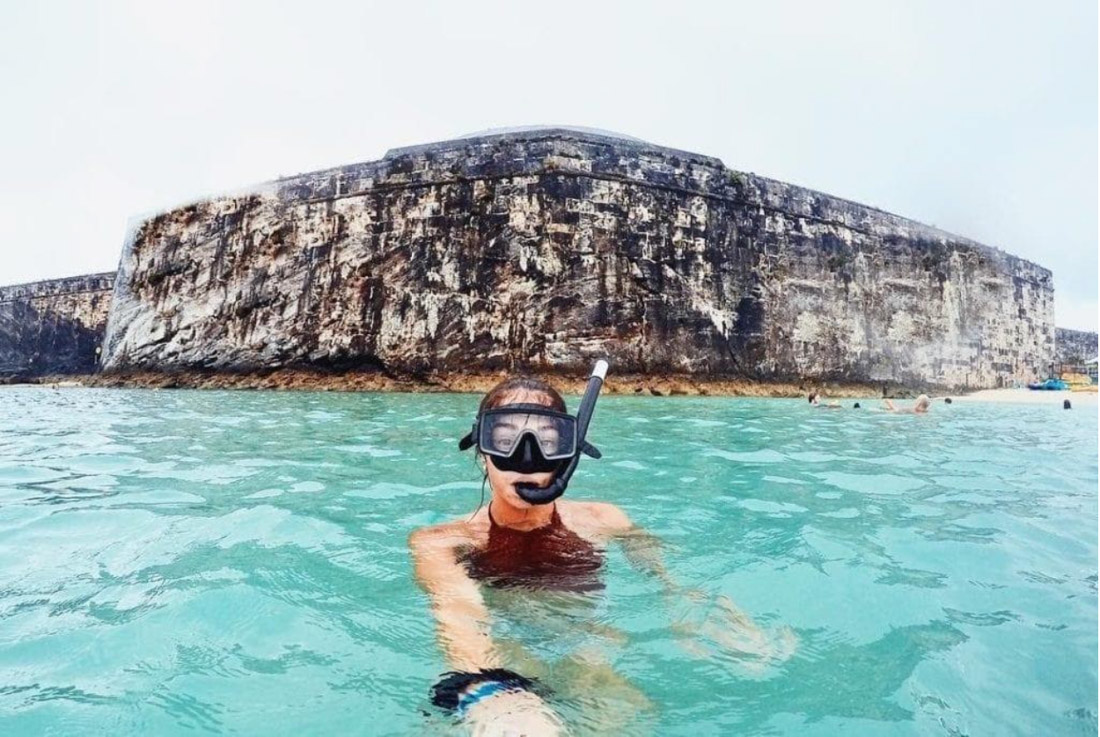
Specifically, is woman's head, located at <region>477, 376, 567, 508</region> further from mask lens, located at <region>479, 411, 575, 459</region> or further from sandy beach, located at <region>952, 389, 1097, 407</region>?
sandy beach, located at <region>952, 389, 1097, 407</region>

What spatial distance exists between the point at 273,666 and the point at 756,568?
7.18 ft

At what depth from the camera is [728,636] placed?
2.19m

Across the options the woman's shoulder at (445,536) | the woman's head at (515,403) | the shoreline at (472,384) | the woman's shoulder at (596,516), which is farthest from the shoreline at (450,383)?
the woman's head at (515,403)

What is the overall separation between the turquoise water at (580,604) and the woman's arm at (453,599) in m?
0.08

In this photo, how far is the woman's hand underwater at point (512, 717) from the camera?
151 cm

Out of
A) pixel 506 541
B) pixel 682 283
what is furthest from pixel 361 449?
pixel 682 283

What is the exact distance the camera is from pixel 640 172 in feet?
72.6

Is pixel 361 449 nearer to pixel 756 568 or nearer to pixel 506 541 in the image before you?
pixel 506 541

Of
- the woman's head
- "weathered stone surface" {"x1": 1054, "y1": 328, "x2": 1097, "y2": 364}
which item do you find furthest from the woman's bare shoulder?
"weathered stone surface" {"x1": 1054, "y1": 328, "x2": 1097, "y2": 364}

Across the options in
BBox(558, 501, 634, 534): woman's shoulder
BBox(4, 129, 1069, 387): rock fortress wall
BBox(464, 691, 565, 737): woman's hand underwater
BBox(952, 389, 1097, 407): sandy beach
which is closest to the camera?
BBox(464, 691, 565, 737): woman's hand underwater

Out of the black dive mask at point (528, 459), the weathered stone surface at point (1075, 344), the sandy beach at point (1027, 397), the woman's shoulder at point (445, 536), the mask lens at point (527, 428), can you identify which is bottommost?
the woman's shoulder at point (445, 536)

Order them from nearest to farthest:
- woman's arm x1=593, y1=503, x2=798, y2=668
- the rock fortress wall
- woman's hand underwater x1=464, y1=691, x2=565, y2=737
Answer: woman's hand underwater x1=464, y1=691, x2=565, y2=737 < woman's arm x1=593, y1=503, x2=798, y2=668 < the rock fortress wall

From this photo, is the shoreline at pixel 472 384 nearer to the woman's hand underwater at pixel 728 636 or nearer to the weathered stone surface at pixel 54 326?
the weathered stone surface at pixel 54 326

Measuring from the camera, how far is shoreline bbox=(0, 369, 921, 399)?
66.8ft
